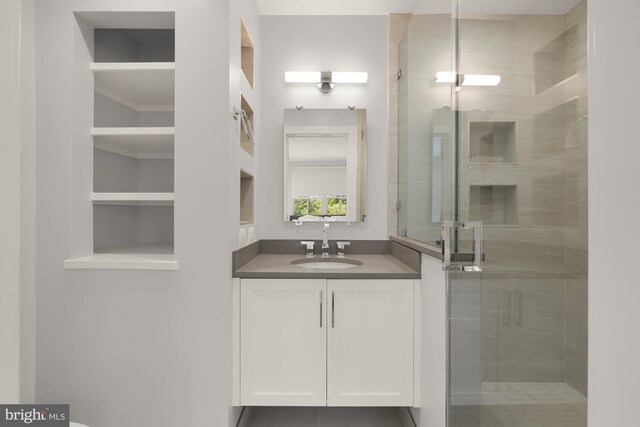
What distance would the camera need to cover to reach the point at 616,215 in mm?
454

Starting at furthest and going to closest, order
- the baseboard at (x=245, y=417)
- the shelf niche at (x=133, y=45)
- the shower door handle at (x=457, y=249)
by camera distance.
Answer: the shelf niche at (x=133, y=45) → the baseboard at (x=245, y=417) → the shower door handle at (x=457, y=249)

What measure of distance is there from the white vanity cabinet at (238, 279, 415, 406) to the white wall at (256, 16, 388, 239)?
81 cm

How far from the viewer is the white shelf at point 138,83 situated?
5.53ft

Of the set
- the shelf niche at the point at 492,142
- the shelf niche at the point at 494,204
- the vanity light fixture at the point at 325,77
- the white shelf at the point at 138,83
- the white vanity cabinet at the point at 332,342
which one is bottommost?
the white vanity cabinet at the point at 332,342

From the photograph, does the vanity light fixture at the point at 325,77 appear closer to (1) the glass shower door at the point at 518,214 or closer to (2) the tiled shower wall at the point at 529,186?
(2) the tiled shower wall at the point at 529,186

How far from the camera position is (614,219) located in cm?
46

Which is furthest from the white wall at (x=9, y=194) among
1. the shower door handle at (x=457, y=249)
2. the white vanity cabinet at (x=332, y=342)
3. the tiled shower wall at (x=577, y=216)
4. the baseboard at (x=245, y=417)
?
the baseboard at (x=245, y=417)

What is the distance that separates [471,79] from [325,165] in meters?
1.43

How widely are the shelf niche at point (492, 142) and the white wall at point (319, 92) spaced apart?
1347mm

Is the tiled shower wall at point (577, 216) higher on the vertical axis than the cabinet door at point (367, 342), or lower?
higher

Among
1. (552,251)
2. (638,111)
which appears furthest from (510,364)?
(638,111)

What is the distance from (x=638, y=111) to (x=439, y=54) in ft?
4.33

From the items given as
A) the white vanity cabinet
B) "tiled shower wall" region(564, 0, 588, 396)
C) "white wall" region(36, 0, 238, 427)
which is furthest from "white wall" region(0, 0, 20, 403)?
the white vanity cabinet

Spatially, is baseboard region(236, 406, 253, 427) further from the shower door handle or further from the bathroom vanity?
the shower door handle
